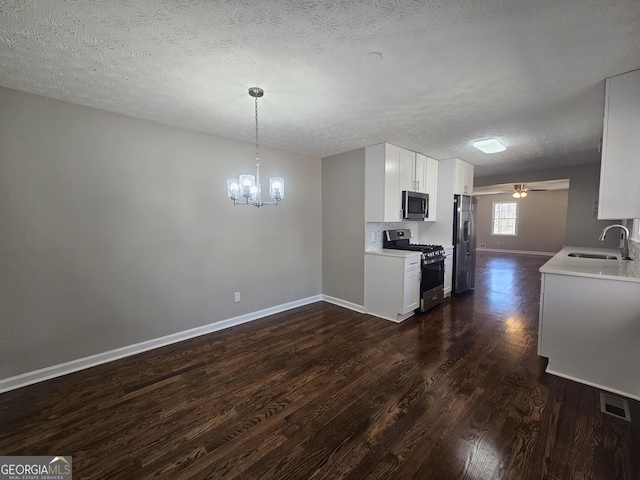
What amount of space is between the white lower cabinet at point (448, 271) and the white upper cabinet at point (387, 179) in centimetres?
125

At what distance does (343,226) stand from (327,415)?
281cm

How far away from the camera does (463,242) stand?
15.4ft

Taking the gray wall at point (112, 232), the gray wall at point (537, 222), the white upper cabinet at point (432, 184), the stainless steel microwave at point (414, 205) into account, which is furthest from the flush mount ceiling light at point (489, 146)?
the gray wall at point (537, 222)

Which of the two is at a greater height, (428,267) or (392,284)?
(428,267)

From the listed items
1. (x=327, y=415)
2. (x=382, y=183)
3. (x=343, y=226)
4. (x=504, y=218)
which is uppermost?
(x=382, y=183)

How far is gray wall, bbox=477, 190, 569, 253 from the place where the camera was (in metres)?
9.20

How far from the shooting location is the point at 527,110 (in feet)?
8.38

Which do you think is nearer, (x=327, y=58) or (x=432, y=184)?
(x=327, y=58)

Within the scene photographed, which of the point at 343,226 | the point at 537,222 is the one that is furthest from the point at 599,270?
the point at 537,222

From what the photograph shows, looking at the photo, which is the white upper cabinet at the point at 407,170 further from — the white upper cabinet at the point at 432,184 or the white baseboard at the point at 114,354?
the white baseboard at the point at 114,354

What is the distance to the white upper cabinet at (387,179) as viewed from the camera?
373 cm

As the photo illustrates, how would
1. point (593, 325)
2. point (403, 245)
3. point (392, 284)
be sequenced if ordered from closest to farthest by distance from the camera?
1. point (593, 325)
2. point (392, 284)
3. point (403, 245)

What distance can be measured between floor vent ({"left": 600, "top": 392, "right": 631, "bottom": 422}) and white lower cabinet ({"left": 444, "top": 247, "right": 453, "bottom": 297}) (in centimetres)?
253

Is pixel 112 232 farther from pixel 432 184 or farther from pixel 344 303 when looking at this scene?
pixel 432 184
